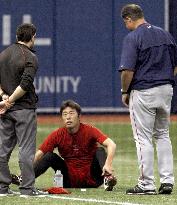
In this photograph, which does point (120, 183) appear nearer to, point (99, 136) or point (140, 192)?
point (99, 136)

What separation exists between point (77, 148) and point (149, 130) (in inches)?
41.8

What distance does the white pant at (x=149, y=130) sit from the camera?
10.0 m

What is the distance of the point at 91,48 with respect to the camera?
91.7 ft

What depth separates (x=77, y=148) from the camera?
426 inches

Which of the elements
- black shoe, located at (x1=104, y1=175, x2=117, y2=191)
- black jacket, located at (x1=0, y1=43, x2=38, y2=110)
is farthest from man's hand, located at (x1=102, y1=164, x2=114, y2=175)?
black jacket, located at (x1=0, y1=43, x2=38, y2=110)

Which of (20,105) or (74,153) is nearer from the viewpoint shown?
(20,105)

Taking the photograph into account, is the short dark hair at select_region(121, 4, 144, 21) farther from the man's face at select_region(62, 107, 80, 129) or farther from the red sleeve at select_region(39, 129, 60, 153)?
the red sleeve at select_region(39, 129, 60, 153)

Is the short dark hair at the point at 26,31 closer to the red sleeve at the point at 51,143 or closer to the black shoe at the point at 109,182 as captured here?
the red sleeve at the point at 51,143

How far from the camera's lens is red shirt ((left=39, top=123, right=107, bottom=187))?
10734 millimetres

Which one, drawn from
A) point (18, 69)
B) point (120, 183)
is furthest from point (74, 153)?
point (18, 69)

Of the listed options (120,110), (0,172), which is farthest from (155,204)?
(120,110)

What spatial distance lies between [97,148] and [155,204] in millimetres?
2078

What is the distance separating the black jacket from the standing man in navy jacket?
0.91 m

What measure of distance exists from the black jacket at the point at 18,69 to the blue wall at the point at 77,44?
17.7 m
